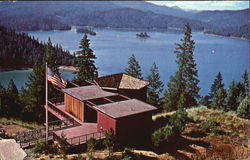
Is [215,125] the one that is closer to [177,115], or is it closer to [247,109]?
[177,115]

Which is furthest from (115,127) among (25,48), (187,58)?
(25,48)

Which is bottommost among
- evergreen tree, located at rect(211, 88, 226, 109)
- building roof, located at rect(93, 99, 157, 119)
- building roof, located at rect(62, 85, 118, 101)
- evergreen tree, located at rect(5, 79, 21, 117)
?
evergreen tree, located at rect(211, 88, 226, 109)

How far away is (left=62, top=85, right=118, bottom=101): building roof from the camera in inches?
958

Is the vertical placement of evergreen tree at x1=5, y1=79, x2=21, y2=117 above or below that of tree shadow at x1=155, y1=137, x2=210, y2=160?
below

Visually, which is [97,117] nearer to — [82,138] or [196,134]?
[82,138]

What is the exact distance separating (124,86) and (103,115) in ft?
26.5

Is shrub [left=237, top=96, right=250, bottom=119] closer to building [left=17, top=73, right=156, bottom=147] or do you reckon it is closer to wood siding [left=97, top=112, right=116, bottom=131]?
building [left=17, top=73, right=156, bottom=147]

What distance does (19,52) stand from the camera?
96.8 meters

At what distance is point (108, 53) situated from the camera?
122 meters

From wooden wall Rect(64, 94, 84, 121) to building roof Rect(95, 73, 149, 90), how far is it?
11.5 feet

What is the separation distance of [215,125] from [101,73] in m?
63.3

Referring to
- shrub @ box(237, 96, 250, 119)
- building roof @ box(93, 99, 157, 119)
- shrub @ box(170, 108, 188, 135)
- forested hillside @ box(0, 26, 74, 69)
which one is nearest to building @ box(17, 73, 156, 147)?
building roof @ box(93, 99, 157, 119)

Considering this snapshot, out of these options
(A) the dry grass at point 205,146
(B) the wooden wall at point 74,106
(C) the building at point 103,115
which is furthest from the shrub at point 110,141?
(B) the wooden wall at point 74,106

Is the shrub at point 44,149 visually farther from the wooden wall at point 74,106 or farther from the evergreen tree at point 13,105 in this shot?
the evergreen tree at point 13,105
